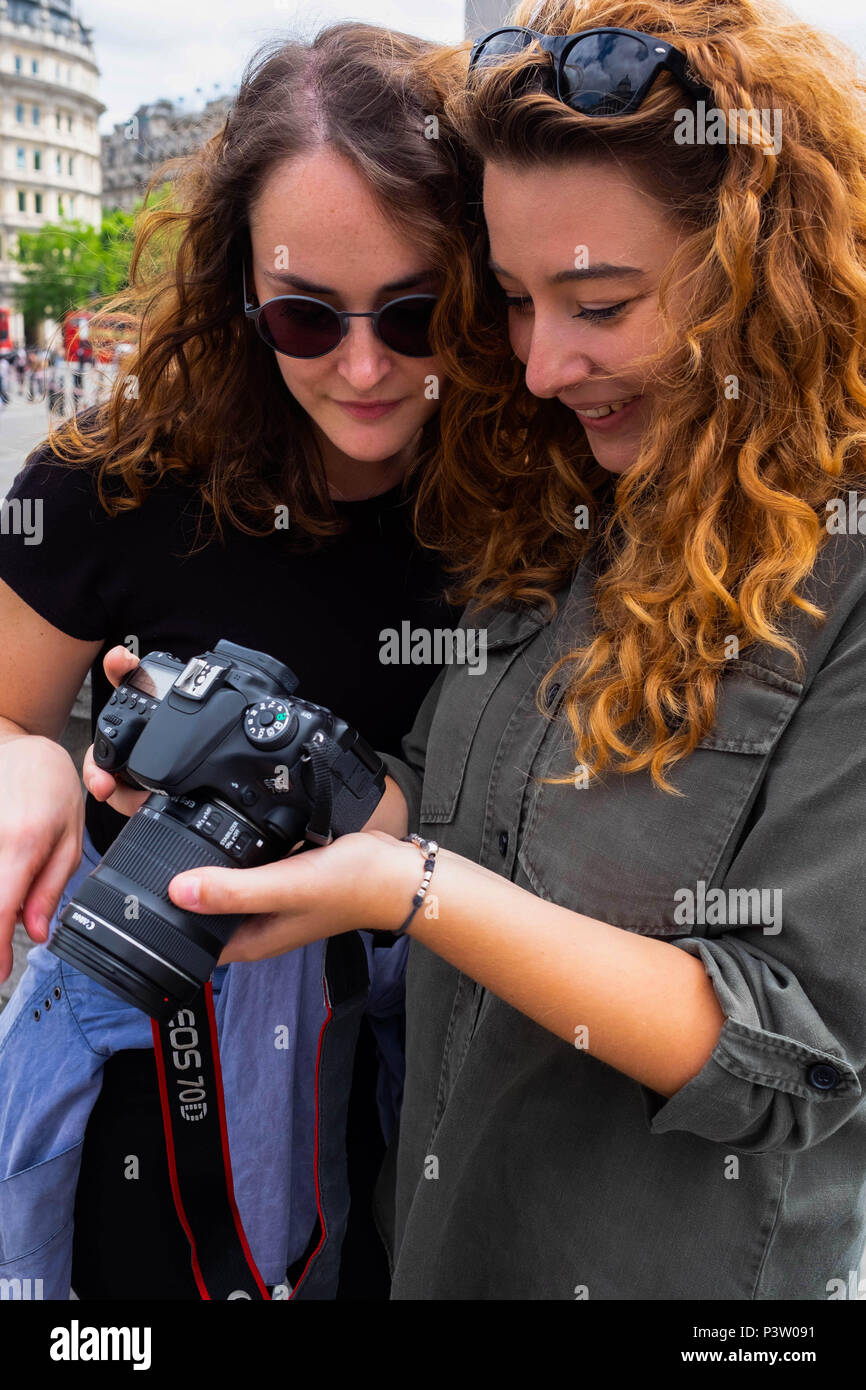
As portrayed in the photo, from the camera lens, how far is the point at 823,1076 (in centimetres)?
119

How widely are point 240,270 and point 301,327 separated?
0.26 metres

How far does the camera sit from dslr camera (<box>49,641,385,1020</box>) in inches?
49.0

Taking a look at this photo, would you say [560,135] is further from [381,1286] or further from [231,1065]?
[381,1286]

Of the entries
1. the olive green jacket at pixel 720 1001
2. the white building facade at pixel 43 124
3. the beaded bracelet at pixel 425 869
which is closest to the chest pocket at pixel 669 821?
the olive green jacket at pixel 720 1001

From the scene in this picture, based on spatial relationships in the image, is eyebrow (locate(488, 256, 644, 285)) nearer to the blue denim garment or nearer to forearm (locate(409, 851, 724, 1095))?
forearm (locate(409, 851, 724, 1095))

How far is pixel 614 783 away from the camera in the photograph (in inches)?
53.9

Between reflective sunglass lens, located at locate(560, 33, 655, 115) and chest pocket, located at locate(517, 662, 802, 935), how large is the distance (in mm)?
744

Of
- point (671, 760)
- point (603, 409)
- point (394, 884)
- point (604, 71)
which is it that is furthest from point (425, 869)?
point (604, 71)

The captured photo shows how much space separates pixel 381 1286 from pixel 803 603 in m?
1.65

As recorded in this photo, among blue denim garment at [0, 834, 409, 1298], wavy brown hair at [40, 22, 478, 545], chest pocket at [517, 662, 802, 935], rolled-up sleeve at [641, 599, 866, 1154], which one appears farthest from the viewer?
blue denim garment at [0, 834, 409, 1298]

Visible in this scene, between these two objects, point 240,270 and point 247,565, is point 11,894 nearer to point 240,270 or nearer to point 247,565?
point 247,565

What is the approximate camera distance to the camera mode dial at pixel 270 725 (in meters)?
1.33

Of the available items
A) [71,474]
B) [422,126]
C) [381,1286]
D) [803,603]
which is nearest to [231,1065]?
[381,1286]

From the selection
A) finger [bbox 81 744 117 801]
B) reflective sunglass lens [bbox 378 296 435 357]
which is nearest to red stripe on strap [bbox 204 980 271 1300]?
finger [bbox 81 744 117 801]
